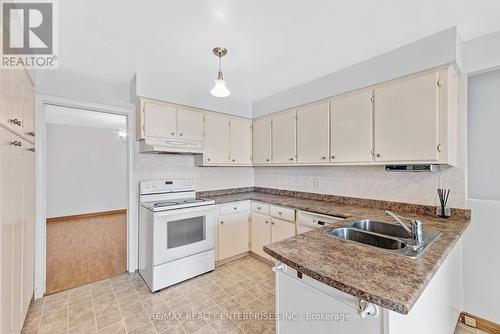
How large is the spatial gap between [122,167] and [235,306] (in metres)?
5.48

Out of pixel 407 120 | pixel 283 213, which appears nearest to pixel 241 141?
pixel 283 213

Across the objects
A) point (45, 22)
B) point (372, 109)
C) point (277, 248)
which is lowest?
point (277, 248)

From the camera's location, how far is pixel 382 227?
1851 mm

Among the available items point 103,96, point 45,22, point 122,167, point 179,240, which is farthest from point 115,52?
point 122,167

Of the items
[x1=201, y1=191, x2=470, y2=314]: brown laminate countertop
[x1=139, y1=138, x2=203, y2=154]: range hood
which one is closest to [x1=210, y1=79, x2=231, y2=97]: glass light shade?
[x1=139, y1=138, x2=203, y2=154]: range hood

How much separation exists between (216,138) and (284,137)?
3.32ft

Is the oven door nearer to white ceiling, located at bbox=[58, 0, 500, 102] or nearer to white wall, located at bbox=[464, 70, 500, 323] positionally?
white ceiling, located at bbox=[58, 0, 500, 102]

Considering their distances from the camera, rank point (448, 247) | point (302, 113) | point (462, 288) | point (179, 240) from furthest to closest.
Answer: point (302, 113)
point (179, 240)
point (462, 288)
point (448, 247)

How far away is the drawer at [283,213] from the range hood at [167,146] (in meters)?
1.29

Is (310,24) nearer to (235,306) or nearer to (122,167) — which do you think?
(235,306)

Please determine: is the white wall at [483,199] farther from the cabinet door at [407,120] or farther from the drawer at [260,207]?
the drawer at [260,207]

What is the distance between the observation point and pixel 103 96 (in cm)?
268

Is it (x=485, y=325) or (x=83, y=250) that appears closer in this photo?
(x=485, y=325)

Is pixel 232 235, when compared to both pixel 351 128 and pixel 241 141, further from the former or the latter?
pixel 351 128
